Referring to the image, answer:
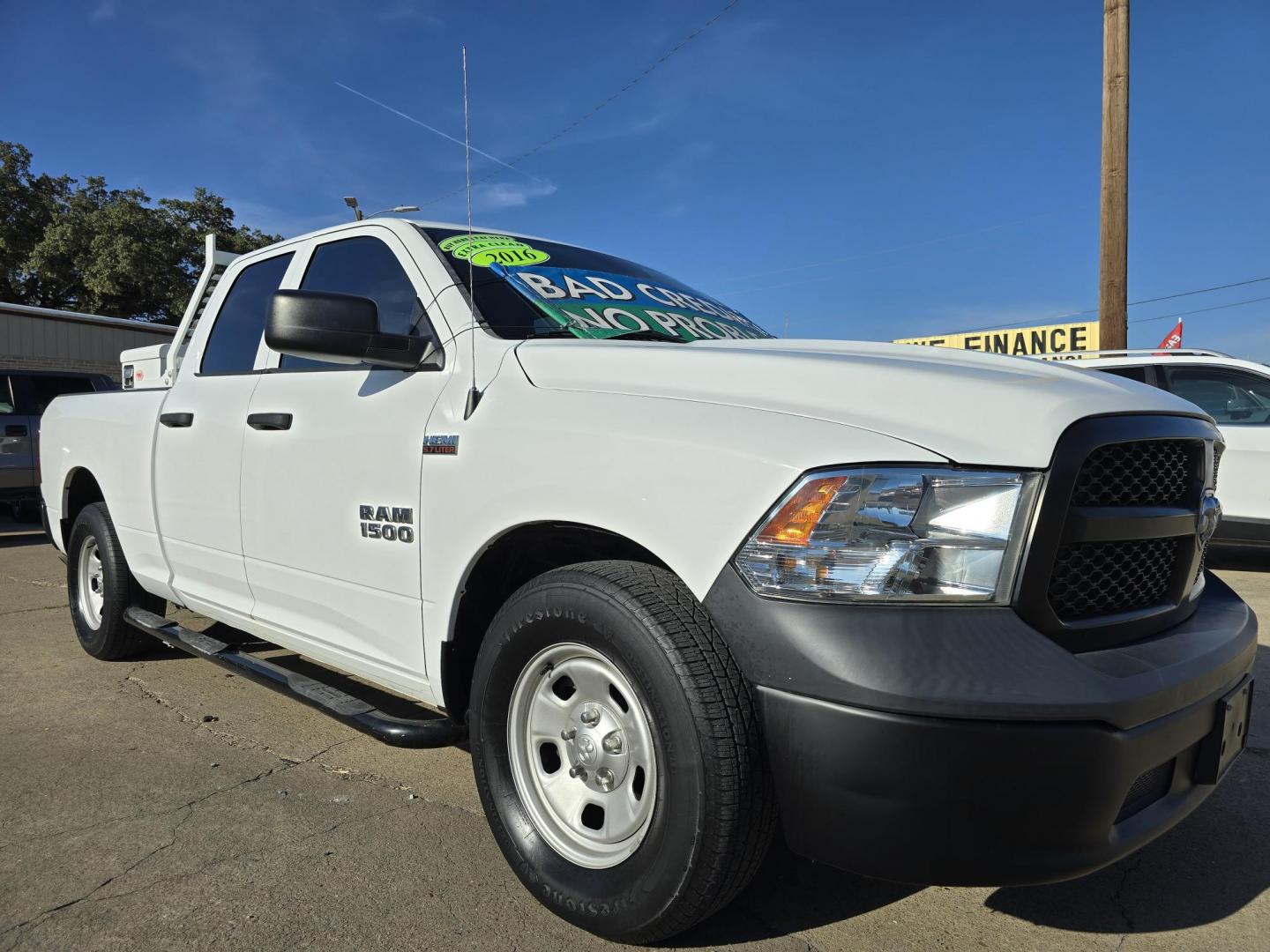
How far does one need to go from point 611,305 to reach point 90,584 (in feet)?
11.5

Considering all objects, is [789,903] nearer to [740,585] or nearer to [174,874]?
[740,585]

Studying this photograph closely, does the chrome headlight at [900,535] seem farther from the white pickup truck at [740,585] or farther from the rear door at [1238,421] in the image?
the rear door at [1238,421]

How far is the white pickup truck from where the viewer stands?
5.36ft

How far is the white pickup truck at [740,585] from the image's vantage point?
1.63 m

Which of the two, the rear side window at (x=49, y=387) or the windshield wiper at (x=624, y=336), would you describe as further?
the rear side window at (x=49, y=387)

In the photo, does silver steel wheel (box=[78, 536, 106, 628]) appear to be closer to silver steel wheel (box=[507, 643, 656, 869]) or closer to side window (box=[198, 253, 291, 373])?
side window (box=[198, 253, 291, 373])

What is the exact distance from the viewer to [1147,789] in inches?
71.5

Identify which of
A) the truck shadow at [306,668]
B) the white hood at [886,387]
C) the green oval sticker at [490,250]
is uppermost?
the green oval sticker at [490,250]

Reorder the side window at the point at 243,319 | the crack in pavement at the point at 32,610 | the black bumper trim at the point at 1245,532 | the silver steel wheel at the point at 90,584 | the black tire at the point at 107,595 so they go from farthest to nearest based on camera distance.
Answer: the black bumper trim at the point at 1245,532, the crack in pavement at the point at 32,610, the silver steel wheel at the point at 90,584, the black tire at the point at 107,595, the side window at the point at 243,319

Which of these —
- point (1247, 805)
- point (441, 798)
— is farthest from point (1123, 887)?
point (441, 798)

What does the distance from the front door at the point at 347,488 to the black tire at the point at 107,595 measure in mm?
1482

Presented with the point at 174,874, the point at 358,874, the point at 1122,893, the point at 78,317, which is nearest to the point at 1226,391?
the point at 1122,893

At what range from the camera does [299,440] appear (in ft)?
9.78

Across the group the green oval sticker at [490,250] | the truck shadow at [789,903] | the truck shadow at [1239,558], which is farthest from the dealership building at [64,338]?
the truck shadow at [789,903]
